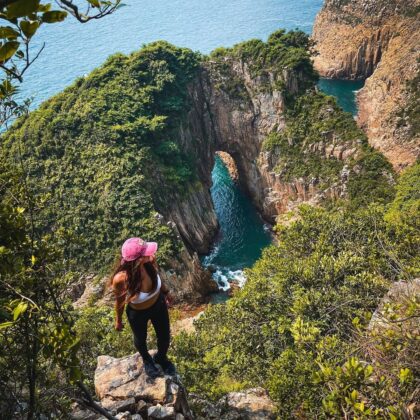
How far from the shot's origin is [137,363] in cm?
830

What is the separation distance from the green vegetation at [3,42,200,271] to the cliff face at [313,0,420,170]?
22988mm

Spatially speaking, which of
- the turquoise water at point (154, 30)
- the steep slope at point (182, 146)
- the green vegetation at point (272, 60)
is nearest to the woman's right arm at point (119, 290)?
the steep slope at point (182, 146)

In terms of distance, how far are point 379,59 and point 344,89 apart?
6.93 m

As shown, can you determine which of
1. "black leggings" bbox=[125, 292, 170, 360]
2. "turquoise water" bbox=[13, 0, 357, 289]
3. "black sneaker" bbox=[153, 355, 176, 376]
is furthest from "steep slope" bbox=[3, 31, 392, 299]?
"black leggings" bbox=[125, 292, 170, 360]

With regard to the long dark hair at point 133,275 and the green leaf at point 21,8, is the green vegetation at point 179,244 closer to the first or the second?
the long dark hair at point 133,275

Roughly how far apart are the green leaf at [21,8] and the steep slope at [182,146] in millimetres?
27674

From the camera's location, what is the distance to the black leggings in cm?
698

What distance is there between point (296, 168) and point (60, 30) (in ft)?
203

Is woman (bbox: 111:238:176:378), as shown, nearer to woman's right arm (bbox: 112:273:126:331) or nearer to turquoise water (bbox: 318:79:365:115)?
woman's right arm (bbox: 112:273:126:331)

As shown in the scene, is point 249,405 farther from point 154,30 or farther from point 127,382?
point 154,30

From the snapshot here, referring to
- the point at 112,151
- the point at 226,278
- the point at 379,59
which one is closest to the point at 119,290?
the point at 112,151

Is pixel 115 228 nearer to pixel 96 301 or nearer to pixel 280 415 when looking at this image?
pixel 96 301

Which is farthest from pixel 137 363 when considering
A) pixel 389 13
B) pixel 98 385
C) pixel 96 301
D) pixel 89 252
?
pixel 389 13

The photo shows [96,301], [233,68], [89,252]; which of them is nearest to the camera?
[96,301]
